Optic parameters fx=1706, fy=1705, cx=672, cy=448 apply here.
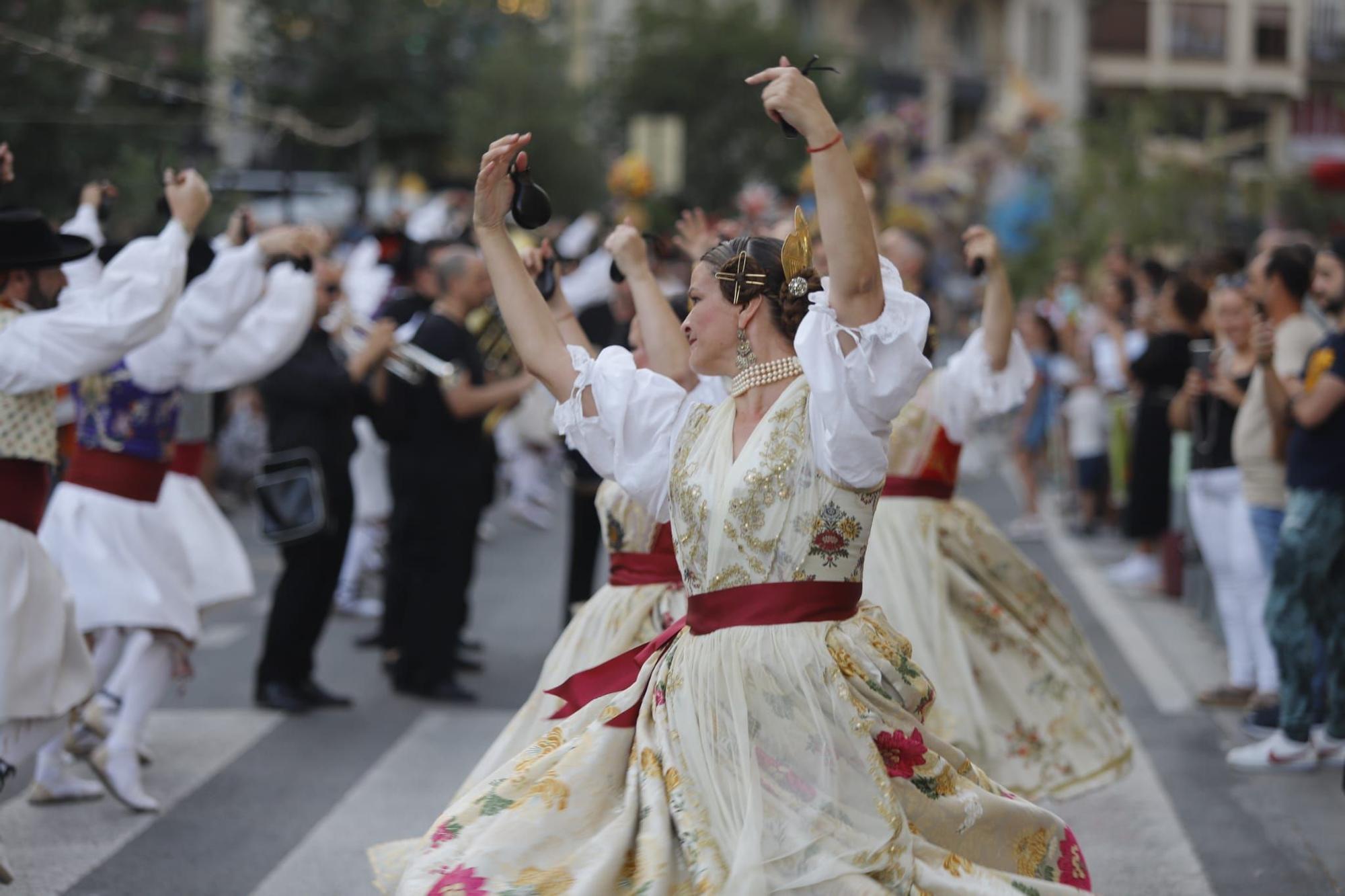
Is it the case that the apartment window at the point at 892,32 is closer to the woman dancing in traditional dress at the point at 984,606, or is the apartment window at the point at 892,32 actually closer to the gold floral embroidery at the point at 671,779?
the woman dancing in traditional dress at the point at 984,606

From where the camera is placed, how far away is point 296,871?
17.7ft

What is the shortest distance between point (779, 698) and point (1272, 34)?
61878 millimetres

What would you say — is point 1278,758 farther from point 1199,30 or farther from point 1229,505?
point 1199,30

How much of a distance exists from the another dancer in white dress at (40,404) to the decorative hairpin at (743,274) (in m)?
2.37

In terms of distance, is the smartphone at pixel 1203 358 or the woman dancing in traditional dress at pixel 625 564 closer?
the woman dancing in traditional dress at pixel 625 564

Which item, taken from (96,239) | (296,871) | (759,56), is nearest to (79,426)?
(96,239)

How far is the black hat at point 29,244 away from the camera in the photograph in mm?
5273

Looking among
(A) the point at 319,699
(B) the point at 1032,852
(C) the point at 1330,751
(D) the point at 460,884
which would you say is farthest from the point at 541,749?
(A) the point at 319,699

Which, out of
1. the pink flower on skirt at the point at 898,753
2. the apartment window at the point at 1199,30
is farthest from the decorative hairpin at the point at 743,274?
the apartment window at the point at 1199,30

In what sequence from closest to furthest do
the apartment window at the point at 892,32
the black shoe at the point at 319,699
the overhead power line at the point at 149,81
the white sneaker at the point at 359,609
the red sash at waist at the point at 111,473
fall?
1. the red sash at waist at the point at 111,473
2. the black shoe at the point at 319,699
3. the overhead power line at the point at 149,81
4. the white sneaker at the point at 359,609
5. the apartment window at the point at 892,32

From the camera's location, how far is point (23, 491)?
530 cm

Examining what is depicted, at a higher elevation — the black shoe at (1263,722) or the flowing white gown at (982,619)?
the flowing white gown at (982,619)

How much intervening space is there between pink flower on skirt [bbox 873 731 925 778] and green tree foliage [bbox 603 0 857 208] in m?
27.4

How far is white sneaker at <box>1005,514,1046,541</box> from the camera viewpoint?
13242 millimetres
